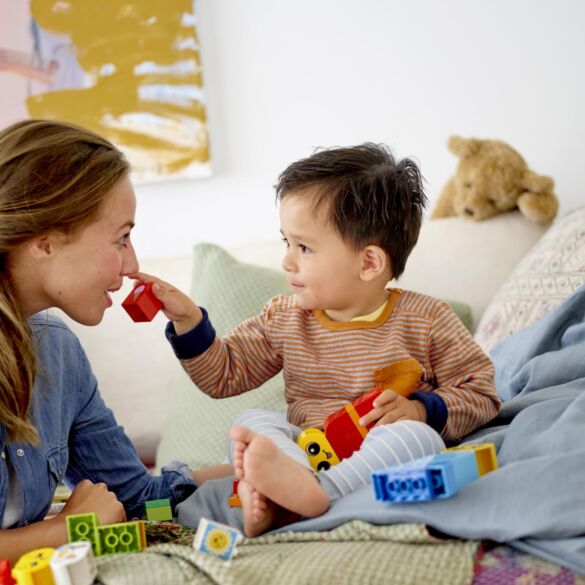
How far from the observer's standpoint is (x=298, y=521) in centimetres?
106

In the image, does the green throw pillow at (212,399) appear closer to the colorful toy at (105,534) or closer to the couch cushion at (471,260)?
the couch cushion at (471,260)

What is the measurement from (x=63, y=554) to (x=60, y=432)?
0.37 m

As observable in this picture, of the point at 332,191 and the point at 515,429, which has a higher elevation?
the point at 332,191

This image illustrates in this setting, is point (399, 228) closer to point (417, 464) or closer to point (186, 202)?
point (417, 464)

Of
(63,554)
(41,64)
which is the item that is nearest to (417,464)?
(63,554)

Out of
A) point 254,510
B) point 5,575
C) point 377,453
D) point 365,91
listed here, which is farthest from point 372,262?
point 365,91

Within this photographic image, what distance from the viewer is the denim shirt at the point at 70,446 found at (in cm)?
115

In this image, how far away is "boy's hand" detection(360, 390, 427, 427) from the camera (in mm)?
1138

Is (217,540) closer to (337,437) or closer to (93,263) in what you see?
(337,437)

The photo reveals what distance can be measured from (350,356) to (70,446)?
47 cm

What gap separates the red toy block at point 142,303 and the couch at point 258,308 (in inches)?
11.8

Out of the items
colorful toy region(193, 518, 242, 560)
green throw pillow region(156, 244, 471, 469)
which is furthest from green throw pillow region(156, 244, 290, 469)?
colorful toy region(193, 518, 242, 560)

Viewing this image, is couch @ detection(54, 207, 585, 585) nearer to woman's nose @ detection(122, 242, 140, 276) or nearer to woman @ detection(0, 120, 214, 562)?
woman @ detection(0, 120, 214, 562)

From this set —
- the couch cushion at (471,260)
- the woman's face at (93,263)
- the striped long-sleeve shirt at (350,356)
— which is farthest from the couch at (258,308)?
the woman's face at (93,263)
